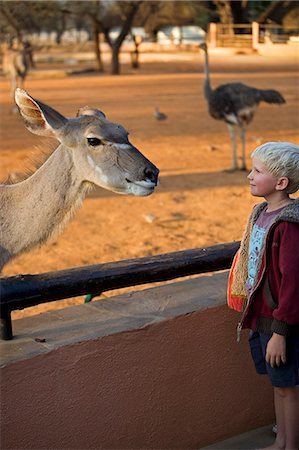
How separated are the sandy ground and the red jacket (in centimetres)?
150

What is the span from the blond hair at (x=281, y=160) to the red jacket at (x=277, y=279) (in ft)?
0.41

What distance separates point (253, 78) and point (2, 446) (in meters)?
26.1

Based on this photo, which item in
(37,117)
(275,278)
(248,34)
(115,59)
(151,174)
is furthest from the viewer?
(248,34)

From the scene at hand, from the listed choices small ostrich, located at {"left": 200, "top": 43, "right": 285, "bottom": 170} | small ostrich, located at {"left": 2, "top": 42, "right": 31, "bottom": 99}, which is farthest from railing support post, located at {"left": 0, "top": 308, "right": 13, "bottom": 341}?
small ostrich, located at {"left": 2, "top": 42, "right": 31, "bottom": 99}

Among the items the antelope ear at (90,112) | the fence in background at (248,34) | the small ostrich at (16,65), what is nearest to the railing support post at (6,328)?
the antelope ear at (90,112)

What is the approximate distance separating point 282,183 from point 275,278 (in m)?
0.38

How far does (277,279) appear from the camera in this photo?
9.60 feet

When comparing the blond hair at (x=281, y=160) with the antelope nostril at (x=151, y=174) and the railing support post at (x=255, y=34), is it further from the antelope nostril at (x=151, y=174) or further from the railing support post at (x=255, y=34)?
the railing support post at (x=255, y=34)

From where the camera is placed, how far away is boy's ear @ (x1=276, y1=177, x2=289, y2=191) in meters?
2.98

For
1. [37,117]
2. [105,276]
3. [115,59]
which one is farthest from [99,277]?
[115,59]

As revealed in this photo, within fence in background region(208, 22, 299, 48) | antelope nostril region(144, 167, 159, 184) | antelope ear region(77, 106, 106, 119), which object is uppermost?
antelope ear region(77, 106, 106, 119)

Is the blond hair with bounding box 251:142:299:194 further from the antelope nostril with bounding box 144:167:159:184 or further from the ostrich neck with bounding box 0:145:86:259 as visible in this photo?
the ostrich neck with bounding box 0:145:86:259

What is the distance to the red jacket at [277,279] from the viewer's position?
284 centimetres

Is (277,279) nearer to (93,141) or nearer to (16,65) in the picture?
(93,141)
